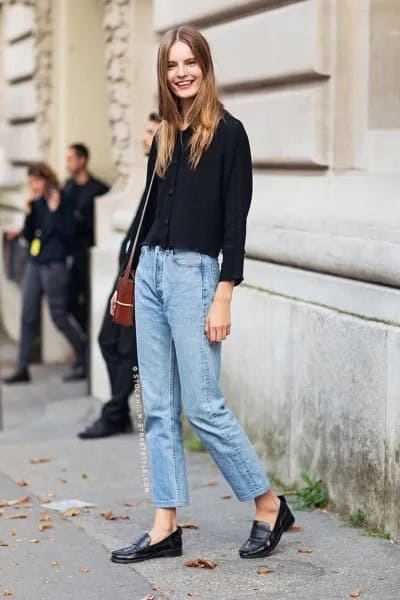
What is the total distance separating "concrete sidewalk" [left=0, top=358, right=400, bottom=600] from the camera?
5.02 meters

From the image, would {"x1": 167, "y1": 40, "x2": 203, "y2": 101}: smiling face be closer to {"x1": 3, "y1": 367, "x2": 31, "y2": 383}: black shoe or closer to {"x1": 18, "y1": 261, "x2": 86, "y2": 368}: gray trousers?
{"x1": 18, "y1": 261, "x2": 86, "y2": 368}: gray trousers

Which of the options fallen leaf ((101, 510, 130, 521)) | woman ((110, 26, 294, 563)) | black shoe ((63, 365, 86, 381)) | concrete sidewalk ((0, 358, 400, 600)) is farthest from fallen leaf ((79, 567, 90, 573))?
black shoe ((63, 365, 86, 381))

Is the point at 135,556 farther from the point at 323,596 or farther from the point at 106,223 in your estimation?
the point at 106,223

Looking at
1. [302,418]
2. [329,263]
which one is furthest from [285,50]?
[302,418]

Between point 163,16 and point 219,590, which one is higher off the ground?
point 163,16

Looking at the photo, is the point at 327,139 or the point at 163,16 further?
the point at 163,16

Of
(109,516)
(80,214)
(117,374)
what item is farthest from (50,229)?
(109,516)

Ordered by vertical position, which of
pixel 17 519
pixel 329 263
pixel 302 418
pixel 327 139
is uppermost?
pixel 327 139

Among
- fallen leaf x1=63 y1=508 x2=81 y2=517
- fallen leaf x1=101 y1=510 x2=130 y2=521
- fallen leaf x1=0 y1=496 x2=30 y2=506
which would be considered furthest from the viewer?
fallen leaf x1=0 y1=496 x2=30 y2=506

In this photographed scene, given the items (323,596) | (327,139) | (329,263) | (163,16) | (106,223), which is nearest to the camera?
(323,596)

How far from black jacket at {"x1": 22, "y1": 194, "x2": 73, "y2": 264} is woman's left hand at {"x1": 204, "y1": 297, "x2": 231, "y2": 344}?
6.09m

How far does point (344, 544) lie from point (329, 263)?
4.29ft

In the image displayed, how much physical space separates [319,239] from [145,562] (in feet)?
5.90

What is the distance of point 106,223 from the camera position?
10.0 meters
